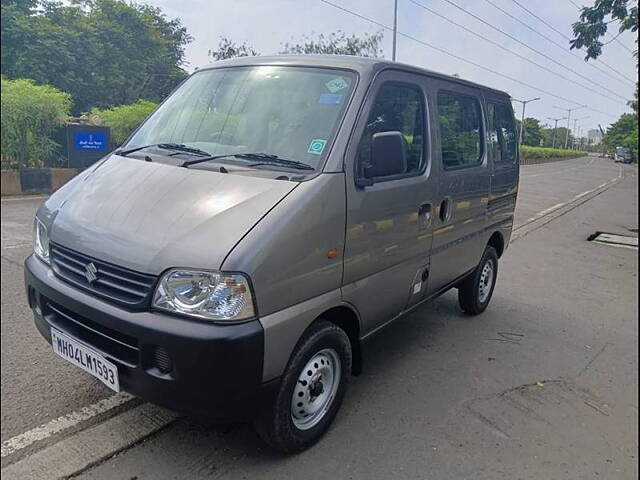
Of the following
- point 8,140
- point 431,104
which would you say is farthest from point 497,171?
point 8,140

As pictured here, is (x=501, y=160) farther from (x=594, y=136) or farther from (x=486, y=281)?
(x=594, y=136)

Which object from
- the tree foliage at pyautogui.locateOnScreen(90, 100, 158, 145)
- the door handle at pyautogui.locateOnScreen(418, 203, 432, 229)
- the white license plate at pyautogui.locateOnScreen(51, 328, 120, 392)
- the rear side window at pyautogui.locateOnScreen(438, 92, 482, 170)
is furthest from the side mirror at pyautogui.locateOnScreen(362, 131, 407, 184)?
the tree foliage at pyautogui.locateOnScreen(90, 100, 158, 145)

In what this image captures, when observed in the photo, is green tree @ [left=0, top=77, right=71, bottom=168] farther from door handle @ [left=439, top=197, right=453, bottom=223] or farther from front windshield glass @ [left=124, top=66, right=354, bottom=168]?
door handle @ [left=439, top=197, right=453, bottom=223]

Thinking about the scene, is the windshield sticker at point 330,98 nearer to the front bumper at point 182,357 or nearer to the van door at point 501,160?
the front bumper at point 182,357

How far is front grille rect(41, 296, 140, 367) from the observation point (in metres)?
2.07

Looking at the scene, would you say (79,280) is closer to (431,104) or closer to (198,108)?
(198,108)

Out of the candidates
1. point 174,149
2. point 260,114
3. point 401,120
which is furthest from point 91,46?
point 401,120

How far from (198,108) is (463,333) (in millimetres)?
2863

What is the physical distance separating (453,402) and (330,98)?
199cm

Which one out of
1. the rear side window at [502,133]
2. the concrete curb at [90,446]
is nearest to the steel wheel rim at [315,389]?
the concrete curb at [90,446]

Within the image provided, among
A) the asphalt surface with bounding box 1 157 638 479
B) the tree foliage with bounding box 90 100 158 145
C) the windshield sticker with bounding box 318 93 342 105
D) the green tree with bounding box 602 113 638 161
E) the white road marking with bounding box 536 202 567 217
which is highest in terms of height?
the windshield sticker with bounding box 318 93 342 105

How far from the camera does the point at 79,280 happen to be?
2.26 metres

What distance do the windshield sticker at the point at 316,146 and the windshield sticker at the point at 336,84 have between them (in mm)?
353

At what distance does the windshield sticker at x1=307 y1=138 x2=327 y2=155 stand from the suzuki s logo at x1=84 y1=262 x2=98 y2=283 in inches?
45.1
